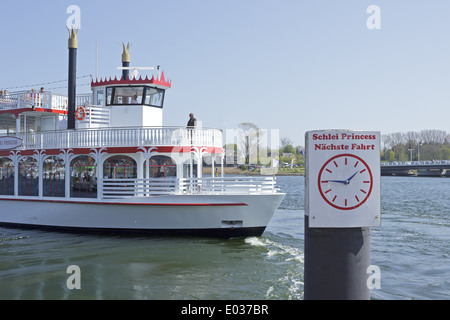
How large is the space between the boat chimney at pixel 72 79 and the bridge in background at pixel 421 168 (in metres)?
69.5

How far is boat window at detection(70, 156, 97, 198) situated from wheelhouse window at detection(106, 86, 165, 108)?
2361mm

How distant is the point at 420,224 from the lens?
61.2ft

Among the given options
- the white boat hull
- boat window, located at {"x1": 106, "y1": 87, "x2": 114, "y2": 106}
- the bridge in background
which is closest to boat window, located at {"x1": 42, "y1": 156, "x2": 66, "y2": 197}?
the white boat hull

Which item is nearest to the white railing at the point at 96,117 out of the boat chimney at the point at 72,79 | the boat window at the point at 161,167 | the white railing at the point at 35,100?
the boat chimney at the point at 72,79

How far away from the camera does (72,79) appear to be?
17641 millimetres

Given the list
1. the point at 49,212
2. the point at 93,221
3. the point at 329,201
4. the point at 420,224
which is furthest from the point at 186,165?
the point at 329,201

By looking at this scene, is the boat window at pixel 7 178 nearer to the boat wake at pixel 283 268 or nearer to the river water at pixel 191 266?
the river water at pixel 191 266

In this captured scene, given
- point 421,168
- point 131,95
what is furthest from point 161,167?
point 421,168

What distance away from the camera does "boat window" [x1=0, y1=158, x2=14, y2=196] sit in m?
17.0

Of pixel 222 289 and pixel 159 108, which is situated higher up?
pixel 159 108

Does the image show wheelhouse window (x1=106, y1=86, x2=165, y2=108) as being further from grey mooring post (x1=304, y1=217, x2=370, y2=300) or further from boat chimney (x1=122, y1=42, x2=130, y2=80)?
grey mooring post (x1=304, y1=217, x2=370, y2=300)

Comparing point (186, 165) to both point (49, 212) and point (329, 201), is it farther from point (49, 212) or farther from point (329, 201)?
point (329, 201)

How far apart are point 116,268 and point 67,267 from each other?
3.91 feet

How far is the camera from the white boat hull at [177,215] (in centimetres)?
1297
